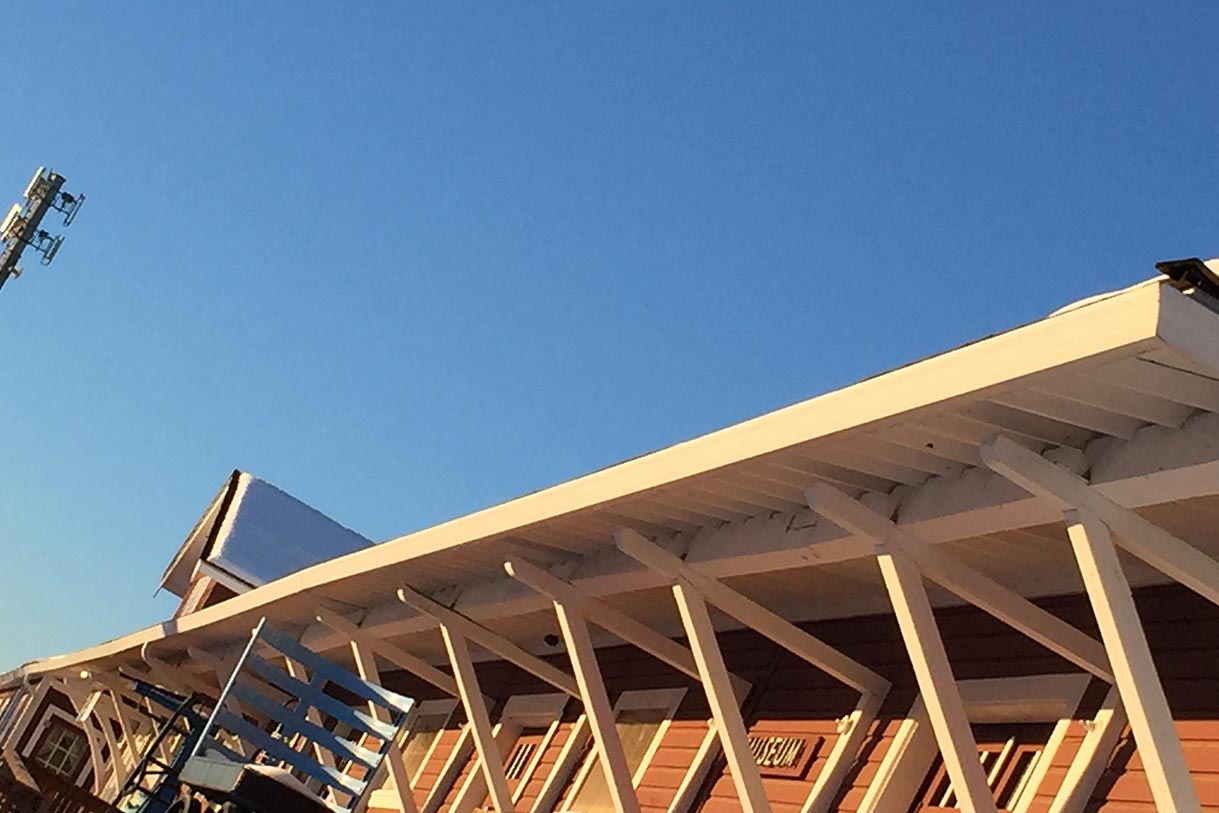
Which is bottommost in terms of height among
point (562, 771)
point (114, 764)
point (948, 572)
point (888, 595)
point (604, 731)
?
point (114, 764)

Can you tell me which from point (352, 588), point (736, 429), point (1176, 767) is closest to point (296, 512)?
point (352, 588)

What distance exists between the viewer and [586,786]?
32.8 feet

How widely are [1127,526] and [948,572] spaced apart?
1110 millimetres

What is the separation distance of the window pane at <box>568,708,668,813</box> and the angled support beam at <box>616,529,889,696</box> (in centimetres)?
223

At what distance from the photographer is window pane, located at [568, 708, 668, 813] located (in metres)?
9.61

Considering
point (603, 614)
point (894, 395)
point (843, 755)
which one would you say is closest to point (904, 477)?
point (894, 395)

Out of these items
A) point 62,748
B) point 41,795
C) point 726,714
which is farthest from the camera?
point 62,748

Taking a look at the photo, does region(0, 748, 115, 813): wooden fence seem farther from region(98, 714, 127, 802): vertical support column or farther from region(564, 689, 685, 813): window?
region(98, 714, 127, 802): vertical support column

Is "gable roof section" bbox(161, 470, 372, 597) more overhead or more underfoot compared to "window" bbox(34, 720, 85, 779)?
more overhead

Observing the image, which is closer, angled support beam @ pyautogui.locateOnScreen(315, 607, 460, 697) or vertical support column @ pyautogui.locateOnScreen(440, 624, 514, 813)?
vertical support column @ pyautogui.locateOnScreen(440, 624, 514, 813)

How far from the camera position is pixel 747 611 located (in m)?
7.36

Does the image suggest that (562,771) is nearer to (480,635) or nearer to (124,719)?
(480,635)

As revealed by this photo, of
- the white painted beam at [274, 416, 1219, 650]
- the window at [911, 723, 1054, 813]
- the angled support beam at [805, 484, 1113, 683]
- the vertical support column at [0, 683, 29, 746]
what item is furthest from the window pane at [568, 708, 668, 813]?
the vertical support column at [0, 683, 29, 746]

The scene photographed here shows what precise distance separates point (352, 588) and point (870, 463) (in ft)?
20.5
